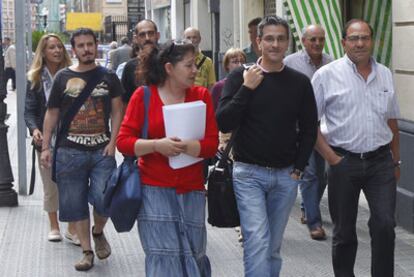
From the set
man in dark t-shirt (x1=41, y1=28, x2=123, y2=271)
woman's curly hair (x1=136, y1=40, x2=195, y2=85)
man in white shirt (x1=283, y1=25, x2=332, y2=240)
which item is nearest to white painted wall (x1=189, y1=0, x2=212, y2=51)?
man in white shirt (x1=283, y1=25, x2=332, y2=240)

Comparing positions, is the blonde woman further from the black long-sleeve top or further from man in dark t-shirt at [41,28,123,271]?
the black long-sleeve top

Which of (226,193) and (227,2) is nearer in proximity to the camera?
(226,193)

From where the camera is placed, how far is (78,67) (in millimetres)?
6387

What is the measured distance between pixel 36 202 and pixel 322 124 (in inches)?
180

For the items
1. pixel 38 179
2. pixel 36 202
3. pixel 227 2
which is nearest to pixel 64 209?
pixel 36 202

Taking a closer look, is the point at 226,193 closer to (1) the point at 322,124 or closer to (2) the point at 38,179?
(1) the point at 322,124

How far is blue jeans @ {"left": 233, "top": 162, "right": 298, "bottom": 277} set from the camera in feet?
16.1

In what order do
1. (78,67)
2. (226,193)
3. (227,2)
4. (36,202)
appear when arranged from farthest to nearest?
(227,2), (36,202), (78,67), (226,193)

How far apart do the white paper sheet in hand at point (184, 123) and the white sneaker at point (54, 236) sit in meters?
3.19

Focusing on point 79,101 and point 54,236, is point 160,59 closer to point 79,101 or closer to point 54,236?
point 79,101

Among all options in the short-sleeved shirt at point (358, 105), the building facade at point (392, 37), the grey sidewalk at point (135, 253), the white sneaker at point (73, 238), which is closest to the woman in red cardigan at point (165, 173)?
the short-sleeved shirt at point (358, 105)

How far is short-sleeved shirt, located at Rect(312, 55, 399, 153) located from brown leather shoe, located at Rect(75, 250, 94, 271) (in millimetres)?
2256

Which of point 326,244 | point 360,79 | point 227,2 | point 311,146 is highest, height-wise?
point 227,2

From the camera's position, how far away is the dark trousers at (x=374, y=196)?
5379 mm
